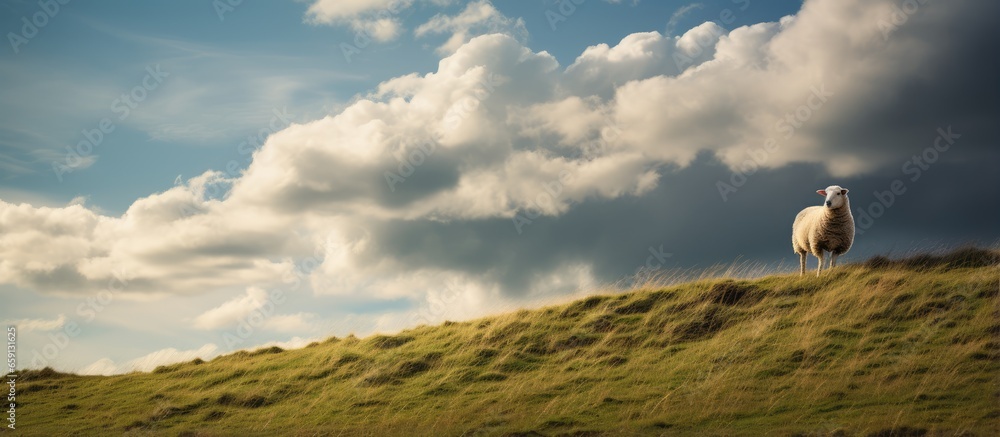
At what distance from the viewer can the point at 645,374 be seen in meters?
18.7

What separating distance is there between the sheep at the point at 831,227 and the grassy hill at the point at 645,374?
919mm

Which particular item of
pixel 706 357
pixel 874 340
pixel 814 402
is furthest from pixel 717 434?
pixel 874 340

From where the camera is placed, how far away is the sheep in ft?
73.7

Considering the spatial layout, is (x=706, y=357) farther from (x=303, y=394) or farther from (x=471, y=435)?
(x=303, y=394)

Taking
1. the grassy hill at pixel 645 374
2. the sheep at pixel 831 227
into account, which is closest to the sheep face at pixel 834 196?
the sheep at pixel 831 227

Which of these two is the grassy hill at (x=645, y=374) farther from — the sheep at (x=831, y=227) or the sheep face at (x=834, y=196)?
the sheep face at (x=834, y=196)

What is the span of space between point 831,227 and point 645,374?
9026mm

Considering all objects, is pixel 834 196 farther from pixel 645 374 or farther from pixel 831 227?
pixel 645 374

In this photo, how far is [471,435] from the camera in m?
15.3

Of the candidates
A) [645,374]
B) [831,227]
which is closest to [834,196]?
[831,227]

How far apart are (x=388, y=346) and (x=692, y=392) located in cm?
1214

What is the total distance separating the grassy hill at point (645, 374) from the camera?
14.9 metres

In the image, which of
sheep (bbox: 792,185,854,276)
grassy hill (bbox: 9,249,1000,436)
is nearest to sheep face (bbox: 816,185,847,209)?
sheep (bbox: 792,185,854,276)

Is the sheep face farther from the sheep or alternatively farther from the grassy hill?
the grassy hill
